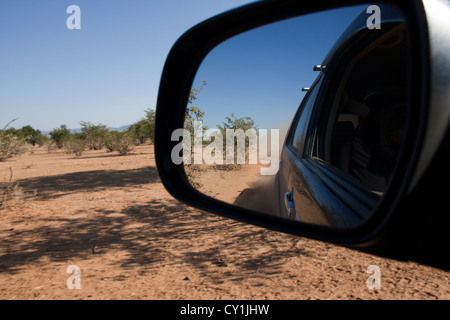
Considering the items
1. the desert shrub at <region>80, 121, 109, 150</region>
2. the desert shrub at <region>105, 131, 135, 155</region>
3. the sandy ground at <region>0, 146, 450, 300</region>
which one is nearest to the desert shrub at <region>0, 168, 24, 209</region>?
the sandy ground at <region>0, 146, 450, 300</region>

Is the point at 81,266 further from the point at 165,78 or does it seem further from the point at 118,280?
the point at 165,78

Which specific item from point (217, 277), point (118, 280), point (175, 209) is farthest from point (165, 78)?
point (175, 209)

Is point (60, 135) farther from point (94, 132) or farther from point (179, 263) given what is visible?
point (179, 263)

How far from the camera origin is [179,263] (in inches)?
164

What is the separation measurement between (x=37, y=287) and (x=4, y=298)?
1.06 ft

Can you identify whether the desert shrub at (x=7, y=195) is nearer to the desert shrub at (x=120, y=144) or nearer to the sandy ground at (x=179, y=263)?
the sandy ground at (x=179, y=263)

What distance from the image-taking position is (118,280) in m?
3.71

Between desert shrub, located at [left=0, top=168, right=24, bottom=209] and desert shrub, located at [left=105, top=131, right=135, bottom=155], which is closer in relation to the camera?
desert shrub, located at [left=0, top=168, right=24, bottom=209]

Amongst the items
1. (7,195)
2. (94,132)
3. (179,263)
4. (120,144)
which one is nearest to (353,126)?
(179,263)

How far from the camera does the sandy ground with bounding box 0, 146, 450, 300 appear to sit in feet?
10.4

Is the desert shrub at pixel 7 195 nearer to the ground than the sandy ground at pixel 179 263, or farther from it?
farther from it

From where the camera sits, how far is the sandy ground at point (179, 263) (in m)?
3.17

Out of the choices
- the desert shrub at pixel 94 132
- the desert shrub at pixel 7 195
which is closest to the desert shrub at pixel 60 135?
the desert shrub at pixel 94 132

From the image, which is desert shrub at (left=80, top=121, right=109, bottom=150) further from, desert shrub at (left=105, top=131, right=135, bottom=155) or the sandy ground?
the sandy ground
